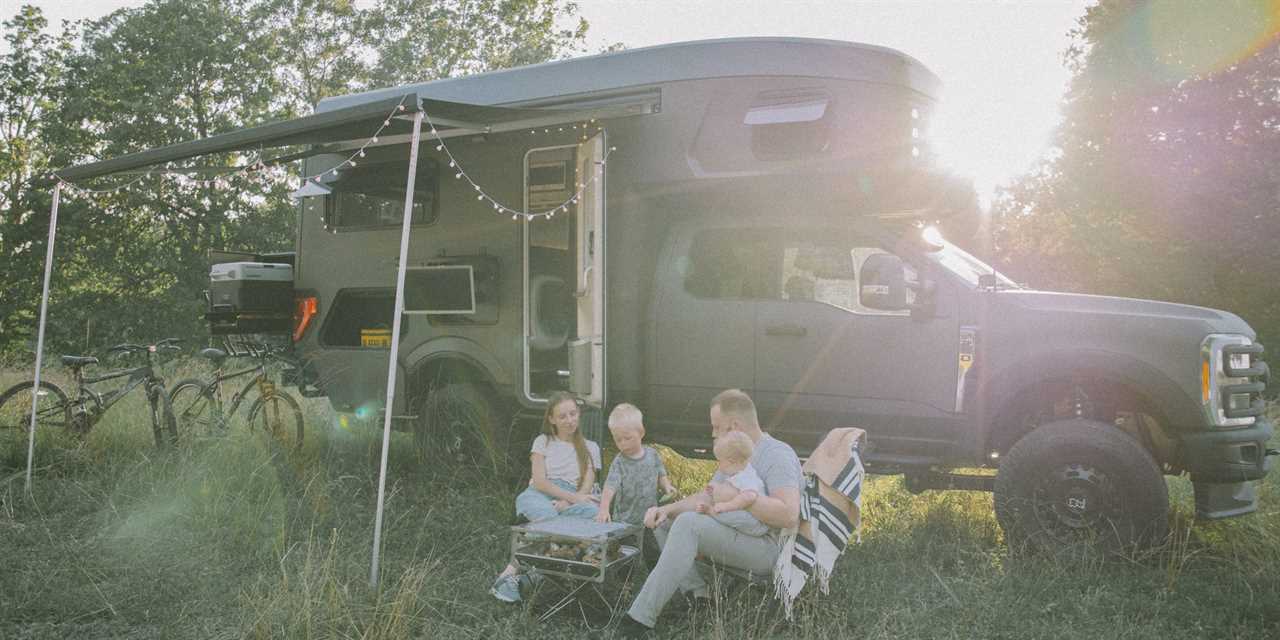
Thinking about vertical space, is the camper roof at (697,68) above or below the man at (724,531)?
above

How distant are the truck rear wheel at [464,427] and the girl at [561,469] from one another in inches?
61.2

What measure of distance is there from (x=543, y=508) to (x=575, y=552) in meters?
0.74

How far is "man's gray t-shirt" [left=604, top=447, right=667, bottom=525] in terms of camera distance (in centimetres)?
483

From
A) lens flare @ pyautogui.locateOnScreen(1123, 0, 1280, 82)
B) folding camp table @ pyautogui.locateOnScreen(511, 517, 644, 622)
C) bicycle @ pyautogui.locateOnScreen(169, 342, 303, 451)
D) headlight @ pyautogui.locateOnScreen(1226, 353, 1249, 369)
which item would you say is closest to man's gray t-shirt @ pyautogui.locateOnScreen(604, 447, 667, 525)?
folding camp table @ pyautogui.locateOnScreen(511, 517, 644, 622)

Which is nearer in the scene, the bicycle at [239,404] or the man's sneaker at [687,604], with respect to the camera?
the man's sneaker at [687,604]

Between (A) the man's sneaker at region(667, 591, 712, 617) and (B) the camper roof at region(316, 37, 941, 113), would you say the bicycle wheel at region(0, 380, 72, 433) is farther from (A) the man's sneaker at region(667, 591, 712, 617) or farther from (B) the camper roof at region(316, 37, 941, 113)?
(A) the man's sneaker at region(667, 591, 712, 617)

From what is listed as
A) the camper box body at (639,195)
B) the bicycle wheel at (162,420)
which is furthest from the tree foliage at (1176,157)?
the bicycle wheel at (162,420)

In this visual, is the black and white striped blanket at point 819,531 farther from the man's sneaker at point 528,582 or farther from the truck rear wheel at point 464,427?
the truck rear wheel at point 464,427

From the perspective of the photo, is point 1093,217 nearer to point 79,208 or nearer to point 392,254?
point 392,254

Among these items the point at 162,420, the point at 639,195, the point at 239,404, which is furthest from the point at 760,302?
the point at 162,420

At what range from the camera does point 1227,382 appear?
16.5 feet

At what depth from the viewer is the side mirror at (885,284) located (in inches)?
210

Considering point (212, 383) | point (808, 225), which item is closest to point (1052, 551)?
point (808, 225)

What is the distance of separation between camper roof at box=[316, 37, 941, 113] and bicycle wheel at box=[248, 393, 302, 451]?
2.98 m
